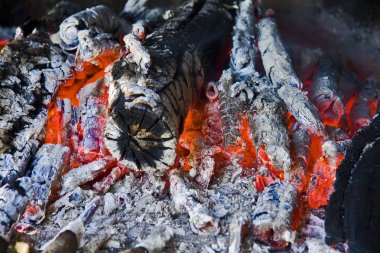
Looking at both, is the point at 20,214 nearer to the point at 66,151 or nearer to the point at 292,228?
the point at 66,151

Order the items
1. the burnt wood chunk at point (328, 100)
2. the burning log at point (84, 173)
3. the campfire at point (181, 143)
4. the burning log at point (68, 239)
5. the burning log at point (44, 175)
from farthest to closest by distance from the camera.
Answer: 1. the burnt wood chunk at point (328, 100)
2. the burning log at point (84, 173)
3. the burning log at point (44, 175)
4. the campfire at point (181, 143)
5. the burning log at point (68, 239)

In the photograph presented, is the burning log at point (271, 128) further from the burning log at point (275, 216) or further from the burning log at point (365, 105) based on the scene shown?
the burning log at point (365, 105)

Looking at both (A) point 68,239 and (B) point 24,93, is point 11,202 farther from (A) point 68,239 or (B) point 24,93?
(B) point 24,93

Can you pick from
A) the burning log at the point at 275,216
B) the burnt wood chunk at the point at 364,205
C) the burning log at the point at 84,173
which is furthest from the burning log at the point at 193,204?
the burnt wood chunk at the point at 364,205

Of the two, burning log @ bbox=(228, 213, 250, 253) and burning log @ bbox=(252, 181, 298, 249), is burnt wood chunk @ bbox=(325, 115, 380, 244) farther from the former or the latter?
burning log @ bbox=(228, 213, 250, 253)

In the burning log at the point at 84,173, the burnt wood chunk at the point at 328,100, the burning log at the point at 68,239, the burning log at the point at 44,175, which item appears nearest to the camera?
the burning log at the point at 68,239

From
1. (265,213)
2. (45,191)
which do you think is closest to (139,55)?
(45,191)
